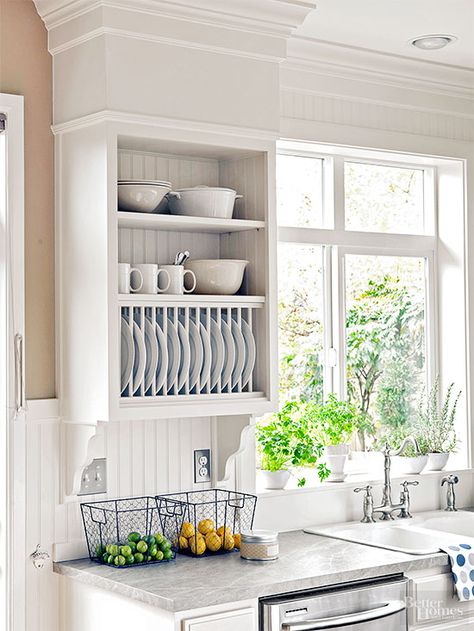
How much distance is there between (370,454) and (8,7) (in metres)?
2.22

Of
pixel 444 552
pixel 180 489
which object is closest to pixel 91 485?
pixel 180 489

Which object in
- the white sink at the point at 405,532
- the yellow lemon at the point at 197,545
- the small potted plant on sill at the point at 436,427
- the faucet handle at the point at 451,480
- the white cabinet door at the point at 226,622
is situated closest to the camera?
the white cabinet door at the point at 226,622

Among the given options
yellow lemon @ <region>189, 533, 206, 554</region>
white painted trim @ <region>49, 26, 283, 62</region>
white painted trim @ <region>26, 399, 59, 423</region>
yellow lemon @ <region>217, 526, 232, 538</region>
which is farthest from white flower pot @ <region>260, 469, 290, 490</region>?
white painted trim @ <region>49, 26, 283, 62</region>

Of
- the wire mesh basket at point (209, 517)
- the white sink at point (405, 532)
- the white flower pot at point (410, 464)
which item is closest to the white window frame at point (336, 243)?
the white flower pot at point (410, 464)

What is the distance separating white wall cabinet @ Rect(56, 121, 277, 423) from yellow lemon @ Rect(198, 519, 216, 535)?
0.37 meters

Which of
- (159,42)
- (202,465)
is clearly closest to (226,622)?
(202,465)

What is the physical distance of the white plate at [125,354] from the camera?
9.82 feet

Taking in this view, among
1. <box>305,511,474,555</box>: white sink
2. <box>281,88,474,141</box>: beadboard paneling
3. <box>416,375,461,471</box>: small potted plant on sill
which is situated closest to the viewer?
<box>305,511,474,555</box>: white sink

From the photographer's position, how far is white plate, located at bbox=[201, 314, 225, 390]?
Result: 3.18 metres

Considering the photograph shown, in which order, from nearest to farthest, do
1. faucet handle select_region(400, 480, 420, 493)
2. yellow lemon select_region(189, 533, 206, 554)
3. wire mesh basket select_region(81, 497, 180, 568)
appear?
wire mesh basket select_region(81, 497, 180, 568) → yellow lemon select_region(189, 533, 206, 554) → faucet handle select_region(400, 480, 420, 493)

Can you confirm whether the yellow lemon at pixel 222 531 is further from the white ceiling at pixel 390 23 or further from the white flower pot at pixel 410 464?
the white ceiling at pixel 390 23

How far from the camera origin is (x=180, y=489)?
11.1ft

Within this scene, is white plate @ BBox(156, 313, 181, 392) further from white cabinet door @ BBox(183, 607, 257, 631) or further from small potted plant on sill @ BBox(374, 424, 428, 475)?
small potted plant on sill @ BBox(374, 424, 428, 475)

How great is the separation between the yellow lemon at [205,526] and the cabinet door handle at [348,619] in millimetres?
493
